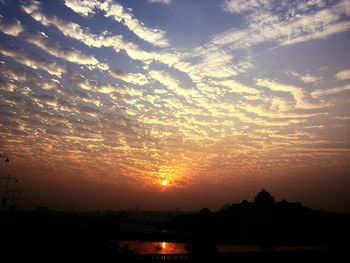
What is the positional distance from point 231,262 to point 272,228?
108 metres

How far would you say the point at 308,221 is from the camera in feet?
412

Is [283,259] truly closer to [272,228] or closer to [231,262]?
[231,262]

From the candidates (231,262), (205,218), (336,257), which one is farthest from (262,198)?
(205,218)

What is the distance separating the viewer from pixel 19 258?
101ft

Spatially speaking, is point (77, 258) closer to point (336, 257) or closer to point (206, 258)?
point (206, 258)

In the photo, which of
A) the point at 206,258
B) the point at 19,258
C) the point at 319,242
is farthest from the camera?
the point at 319,242

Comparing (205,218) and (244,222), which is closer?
(205,218)

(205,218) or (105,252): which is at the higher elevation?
(205,218)

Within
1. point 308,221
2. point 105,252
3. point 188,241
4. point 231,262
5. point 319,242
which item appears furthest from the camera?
point 308,221

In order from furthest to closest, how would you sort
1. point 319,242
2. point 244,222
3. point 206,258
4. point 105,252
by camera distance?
point 244,222
point 319,242
point 105,252
point 206,258

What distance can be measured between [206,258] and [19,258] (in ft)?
72.7

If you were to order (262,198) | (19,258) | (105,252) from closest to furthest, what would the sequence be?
(19,258), (105,252), (262,198)

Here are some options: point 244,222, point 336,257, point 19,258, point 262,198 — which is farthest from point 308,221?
point 19,258

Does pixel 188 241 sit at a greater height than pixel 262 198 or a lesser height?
lesser
